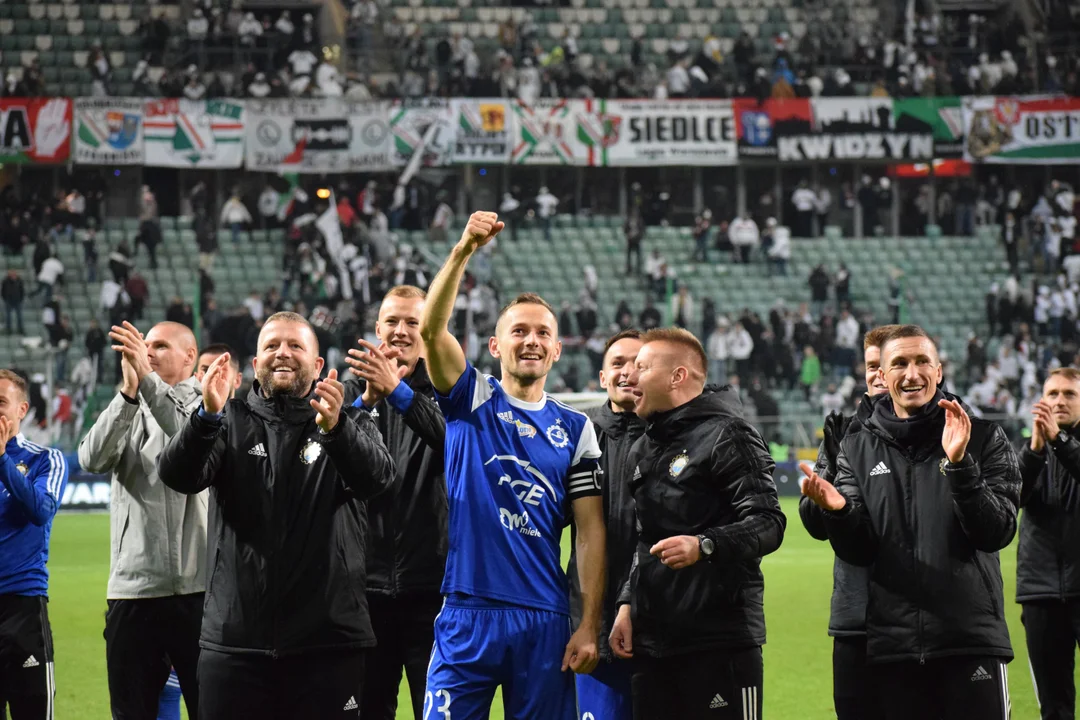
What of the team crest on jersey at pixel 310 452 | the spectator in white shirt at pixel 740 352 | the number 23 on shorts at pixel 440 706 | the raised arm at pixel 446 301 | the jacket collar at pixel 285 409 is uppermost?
the spectator in white shirt at pixel 740 352

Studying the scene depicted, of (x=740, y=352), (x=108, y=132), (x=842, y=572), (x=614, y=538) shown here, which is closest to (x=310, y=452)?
(x=614, y=538)

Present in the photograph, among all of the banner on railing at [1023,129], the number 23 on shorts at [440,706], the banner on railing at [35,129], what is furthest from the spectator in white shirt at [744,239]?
the number 23 on shorts at [440,706]

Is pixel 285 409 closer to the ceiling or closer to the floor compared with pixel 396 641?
closer to the ceiling

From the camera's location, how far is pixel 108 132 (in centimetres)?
3120

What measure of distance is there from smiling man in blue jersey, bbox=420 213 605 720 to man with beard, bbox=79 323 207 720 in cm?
157

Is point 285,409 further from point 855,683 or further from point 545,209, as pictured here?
point 545,209

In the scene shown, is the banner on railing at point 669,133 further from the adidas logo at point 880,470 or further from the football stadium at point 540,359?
the adidas logo at point 880,470

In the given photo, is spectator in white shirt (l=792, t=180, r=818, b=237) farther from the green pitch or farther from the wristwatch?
the wristwatch

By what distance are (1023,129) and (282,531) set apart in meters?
32.4

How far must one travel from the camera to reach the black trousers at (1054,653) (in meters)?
6.85

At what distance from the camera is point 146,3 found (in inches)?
1419

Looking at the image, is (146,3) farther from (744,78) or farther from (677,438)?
(677,438)

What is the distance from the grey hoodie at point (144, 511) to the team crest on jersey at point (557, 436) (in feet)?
6.14

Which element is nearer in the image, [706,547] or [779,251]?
[706,547]
